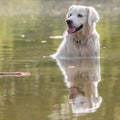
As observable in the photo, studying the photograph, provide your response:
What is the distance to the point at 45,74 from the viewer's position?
33.2 feet

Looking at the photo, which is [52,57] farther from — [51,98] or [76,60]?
[51,98]

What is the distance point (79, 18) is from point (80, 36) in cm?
35

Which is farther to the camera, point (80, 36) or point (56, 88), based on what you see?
point (80, 36)

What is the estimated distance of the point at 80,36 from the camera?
40.8ft

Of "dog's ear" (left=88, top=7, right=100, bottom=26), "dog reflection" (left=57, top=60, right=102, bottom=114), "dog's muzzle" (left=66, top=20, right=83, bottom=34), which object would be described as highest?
"dog's ear" (left=88, top=7, right=100, bottom=26)

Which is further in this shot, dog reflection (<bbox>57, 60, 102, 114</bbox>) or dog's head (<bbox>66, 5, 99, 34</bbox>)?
dog's head (<bbox>66, 5, 99, 34</bbox>)

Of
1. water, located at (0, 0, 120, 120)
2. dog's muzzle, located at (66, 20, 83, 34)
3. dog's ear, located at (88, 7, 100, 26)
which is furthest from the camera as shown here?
dog's ear, located at (88, 7, 100, 26)

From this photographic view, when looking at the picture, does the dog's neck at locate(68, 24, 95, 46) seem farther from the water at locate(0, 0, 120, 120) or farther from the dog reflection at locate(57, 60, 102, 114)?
the dog reflection at locate(57, 60, 102, 114)

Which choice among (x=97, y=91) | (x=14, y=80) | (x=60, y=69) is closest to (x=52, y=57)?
(x=60, y=69)

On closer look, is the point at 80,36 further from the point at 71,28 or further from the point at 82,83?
the point at 82,83

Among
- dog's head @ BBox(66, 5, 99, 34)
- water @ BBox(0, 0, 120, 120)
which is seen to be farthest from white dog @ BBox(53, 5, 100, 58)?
water @ BBox(0, 0, 120, 120)

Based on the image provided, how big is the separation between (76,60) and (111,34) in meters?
6.15

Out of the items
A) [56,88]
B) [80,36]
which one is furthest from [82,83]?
[80,36]

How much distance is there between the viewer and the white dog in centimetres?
1227
